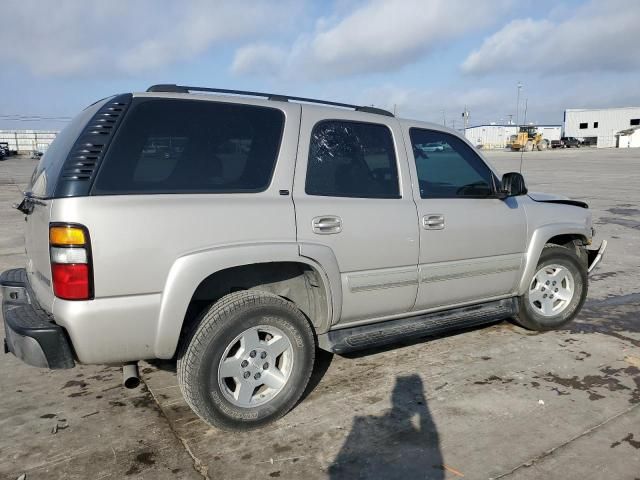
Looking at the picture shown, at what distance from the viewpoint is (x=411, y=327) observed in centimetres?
386

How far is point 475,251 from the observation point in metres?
4.04

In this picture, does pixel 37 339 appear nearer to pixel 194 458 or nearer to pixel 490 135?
pixel 194 458

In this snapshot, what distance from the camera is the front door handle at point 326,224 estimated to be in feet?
10.6

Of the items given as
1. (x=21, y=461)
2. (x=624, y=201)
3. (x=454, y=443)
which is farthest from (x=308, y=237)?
(x=624, y=201)

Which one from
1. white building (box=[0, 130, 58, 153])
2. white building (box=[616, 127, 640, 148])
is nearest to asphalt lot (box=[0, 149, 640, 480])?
white building (box=[0, 130, 58, 153])

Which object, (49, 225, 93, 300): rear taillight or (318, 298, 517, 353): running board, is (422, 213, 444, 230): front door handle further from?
(49, 225, 93, 300): rear taillight

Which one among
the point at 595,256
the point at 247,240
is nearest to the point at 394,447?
the point at 247,240

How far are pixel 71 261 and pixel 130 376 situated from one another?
81 centimetres

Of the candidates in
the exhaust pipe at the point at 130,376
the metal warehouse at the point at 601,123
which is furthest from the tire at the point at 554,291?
the metal warehouse at the point at 601,123

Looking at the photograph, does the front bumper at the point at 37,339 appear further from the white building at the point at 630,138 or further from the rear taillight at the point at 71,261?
the white building at the point at 630,138

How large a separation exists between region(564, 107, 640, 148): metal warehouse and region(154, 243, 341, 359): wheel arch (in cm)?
7872

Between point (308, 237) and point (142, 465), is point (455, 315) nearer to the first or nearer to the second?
point (308, 237)

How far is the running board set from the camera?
140 inches

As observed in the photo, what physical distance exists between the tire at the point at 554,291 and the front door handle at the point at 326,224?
2.19m
